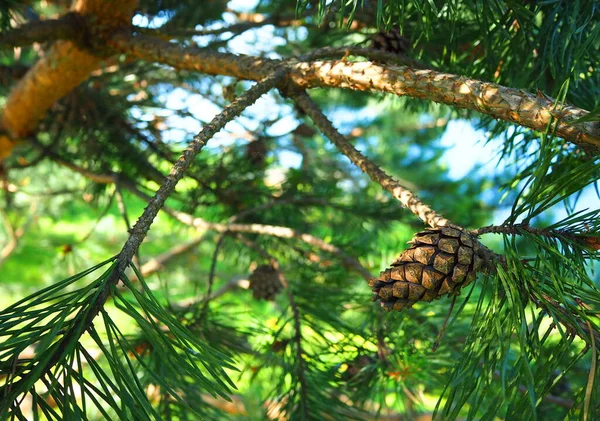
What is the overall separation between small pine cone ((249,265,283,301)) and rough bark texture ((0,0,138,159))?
599 millimetres

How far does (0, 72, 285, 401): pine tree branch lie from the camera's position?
0.52 meters

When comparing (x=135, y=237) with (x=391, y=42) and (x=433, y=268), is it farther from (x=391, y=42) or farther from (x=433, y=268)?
(x=391, y=42)

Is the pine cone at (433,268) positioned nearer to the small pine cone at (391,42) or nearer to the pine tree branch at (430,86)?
the pine tree branch at (430,86)

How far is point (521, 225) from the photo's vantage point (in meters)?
0.60

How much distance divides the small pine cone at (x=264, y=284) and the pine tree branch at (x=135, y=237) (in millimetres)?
705

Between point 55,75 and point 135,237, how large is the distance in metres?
0.83

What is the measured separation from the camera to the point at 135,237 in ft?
1.90

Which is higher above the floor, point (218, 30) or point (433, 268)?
point (218, 30)

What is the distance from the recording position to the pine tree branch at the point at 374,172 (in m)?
0.63

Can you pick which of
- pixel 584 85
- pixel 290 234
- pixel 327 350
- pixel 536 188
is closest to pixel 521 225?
pixel 536 188

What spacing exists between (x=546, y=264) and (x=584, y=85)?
493 mm

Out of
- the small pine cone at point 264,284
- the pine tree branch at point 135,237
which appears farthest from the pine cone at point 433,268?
the small pine cone at point 264,284

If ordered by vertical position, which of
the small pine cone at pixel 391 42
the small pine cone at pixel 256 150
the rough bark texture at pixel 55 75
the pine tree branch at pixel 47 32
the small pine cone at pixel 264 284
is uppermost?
the small pine cone at pixel 256 150

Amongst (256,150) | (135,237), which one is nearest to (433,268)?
(135,237)
